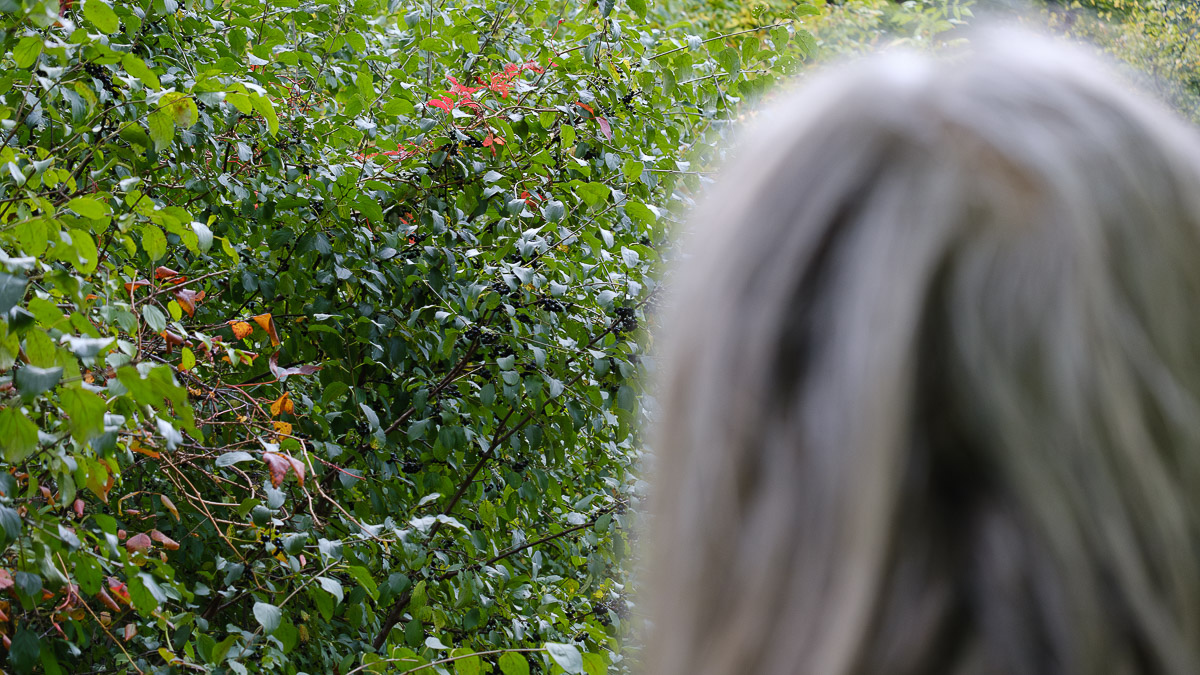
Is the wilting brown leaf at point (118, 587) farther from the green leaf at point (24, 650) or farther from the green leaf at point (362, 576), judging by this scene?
the green leaf at point (362, 576)

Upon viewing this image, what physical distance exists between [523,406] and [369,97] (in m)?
0.93

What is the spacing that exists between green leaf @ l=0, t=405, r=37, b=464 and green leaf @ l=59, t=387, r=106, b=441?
11 cm

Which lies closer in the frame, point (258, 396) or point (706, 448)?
point (706, 448)

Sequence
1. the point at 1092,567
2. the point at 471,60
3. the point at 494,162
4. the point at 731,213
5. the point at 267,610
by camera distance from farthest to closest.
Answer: the point at 471,60 → the point at 494,162 → the point at 267,610 → the point at 731,213 → the point at 1092,567

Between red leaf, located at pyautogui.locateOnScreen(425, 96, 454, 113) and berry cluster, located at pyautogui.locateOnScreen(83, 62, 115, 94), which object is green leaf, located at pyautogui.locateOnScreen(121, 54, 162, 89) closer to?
berry cluster, located at pyautogui.locateOnScreen(83, 62, 115, 94)

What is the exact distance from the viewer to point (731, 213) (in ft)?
1.96

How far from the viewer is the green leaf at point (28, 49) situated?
174cm

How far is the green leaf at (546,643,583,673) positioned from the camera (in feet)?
Result: 6.08

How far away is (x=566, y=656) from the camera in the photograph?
1889 mm

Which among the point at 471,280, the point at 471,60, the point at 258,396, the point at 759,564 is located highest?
the point at 471,60

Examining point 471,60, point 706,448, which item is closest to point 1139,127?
point 706,448

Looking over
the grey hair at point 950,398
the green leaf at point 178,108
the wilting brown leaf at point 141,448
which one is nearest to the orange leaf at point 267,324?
the wilting brown leaf at point 141,448

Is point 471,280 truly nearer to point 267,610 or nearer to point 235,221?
point 235,221

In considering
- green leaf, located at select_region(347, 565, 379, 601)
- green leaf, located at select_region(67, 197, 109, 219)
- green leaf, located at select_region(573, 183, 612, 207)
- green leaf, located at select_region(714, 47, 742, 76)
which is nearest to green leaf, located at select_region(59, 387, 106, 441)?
green leaf, located at select_region(67, 197, 109, 219)
